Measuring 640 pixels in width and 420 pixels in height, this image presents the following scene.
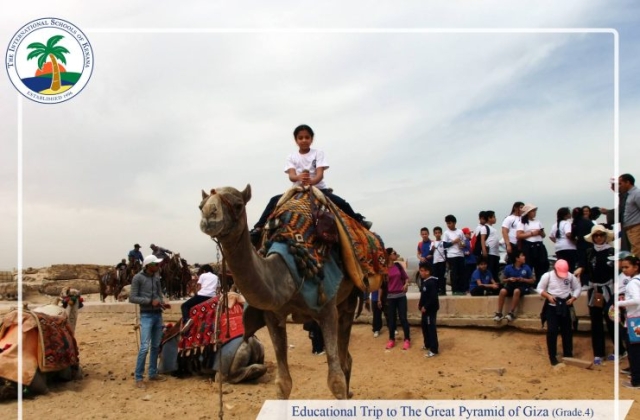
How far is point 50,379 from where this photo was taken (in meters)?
9.09

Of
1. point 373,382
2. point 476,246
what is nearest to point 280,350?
point 373,382

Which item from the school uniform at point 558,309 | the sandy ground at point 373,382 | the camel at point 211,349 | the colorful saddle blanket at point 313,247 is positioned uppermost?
the colorful saddle blanket at point 313,247

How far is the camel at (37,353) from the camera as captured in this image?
8.12m

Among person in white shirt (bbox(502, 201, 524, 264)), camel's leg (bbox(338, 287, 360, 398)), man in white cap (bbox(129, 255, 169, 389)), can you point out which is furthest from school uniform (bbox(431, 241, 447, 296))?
man in white cap (bbox(129, 255, 169, 389))

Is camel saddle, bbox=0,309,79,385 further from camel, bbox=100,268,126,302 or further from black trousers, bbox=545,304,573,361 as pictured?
camel, bbox=100,268,126,302

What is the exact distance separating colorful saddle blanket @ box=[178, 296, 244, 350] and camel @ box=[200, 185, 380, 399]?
3104 mm

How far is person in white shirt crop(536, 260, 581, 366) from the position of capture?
911 centimetres

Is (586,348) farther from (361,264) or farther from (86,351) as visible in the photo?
(86,351)

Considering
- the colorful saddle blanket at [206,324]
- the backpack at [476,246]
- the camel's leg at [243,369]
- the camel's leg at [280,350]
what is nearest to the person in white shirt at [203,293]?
the colorful saddle blanket at [206,324]

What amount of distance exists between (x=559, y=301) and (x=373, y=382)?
343cm

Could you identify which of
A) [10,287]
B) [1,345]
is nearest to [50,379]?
[1,345]

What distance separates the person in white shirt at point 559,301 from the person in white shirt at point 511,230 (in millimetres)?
2048

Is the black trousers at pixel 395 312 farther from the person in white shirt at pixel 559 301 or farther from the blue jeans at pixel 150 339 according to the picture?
the blue jeans at pixel 150 339

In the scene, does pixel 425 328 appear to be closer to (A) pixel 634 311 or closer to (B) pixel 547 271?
(B) pixel 547 271
